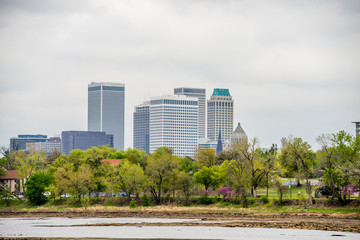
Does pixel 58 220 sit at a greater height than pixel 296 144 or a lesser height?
lesser

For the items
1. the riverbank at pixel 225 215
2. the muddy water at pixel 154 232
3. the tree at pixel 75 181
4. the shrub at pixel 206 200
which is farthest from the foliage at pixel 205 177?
the muddy water at pixel 154 232

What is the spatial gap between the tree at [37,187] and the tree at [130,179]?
48.8 ft

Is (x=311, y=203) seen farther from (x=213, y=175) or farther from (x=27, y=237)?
(x=27, y=237)

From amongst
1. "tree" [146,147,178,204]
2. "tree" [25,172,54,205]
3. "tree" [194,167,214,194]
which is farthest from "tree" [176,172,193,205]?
"tree" [25,172,54,205]

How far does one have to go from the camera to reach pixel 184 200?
391ft

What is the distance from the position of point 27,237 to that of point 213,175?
62.1 meters

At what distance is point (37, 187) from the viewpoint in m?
128

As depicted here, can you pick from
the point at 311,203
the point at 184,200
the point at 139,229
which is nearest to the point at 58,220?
the point at 139,229

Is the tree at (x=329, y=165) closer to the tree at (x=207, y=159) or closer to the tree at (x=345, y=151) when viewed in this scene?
the tree at (x=345, y=151)

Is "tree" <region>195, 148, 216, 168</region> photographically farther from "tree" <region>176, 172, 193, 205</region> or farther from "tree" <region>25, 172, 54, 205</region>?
"tree" <region>25, 172, 54, 205</region>

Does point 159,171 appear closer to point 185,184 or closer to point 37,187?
point 185,184

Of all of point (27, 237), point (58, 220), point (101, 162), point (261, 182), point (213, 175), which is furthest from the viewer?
point (101, 162)

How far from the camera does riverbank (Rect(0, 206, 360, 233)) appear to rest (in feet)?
260

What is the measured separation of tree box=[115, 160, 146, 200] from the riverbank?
5.25m
